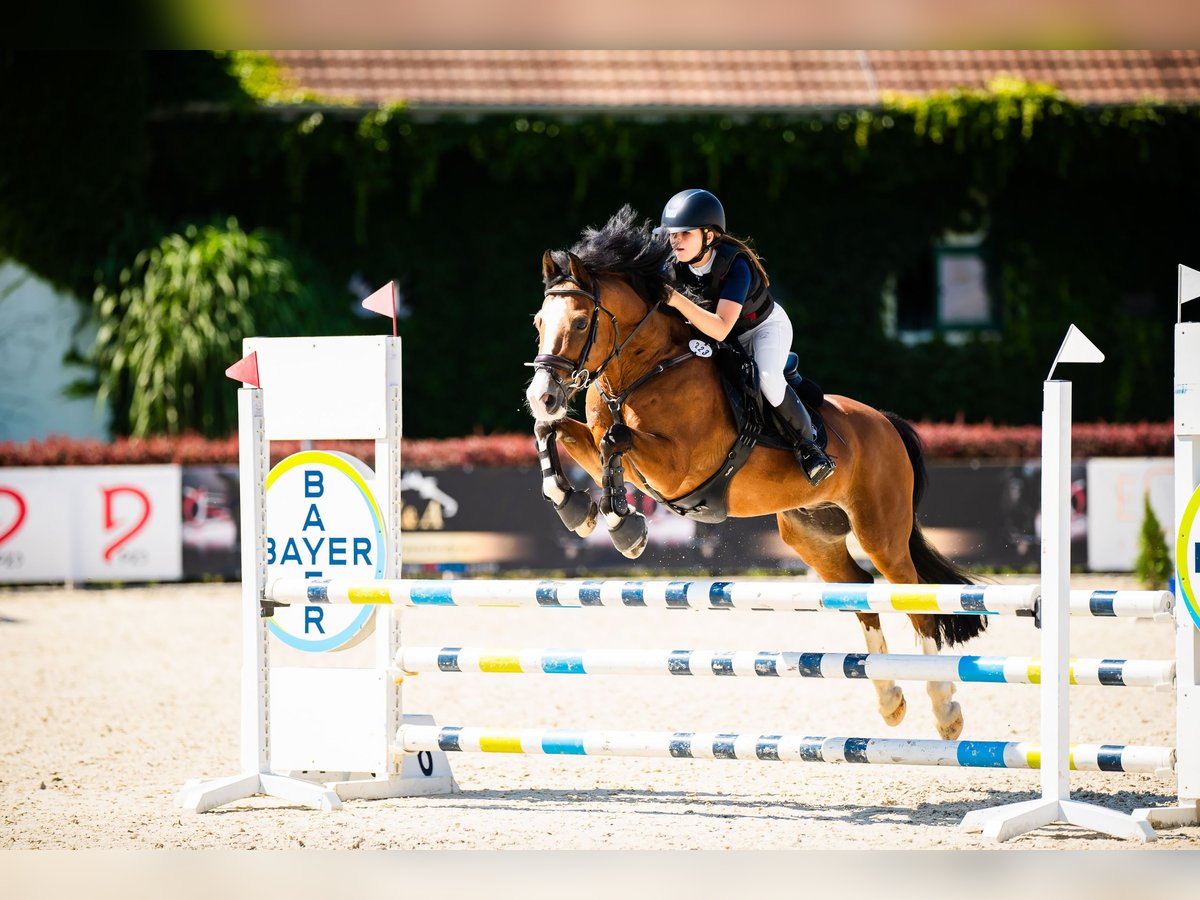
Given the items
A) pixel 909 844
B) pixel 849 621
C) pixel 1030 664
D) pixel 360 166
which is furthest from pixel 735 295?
pixel 360 166

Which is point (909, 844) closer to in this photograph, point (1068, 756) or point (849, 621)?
point (1068, 756)

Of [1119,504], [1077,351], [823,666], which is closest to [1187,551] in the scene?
[1077,351]

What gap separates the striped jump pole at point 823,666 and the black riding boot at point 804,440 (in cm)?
90

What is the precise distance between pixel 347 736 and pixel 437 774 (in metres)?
0.43

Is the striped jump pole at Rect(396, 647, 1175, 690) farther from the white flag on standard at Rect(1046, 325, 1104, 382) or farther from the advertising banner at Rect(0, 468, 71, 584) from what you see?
the advertising banner at Rect(0, 468, 71, 584)

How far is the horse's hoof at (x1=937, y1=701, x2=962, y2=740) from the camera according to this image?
523 cm

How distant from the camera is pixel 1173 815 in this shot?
431 cm

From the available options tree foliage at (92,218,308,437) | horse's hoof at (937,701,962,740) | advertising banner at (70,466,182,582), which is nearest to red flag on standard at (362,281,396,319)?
horse's hoof at (937,701,962,740)

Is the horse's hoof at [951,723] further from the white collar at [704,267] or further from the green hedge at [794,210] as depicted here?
the green hedge at [794,210]

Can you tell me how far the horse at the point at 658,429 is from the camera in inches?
178

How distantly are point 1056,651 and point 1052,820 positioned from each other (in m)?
0.56

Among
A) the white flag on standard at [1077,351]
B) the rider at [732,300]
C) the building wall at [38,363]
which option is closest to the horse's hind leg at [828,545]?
the rider at [732,300]

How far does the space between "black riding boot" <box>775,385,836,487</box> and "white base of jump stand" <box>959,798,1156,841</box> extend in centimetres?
134

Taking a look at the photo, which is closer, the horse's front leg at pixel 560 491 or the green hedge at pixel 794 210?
the horse's front leg at pixel 560 491
